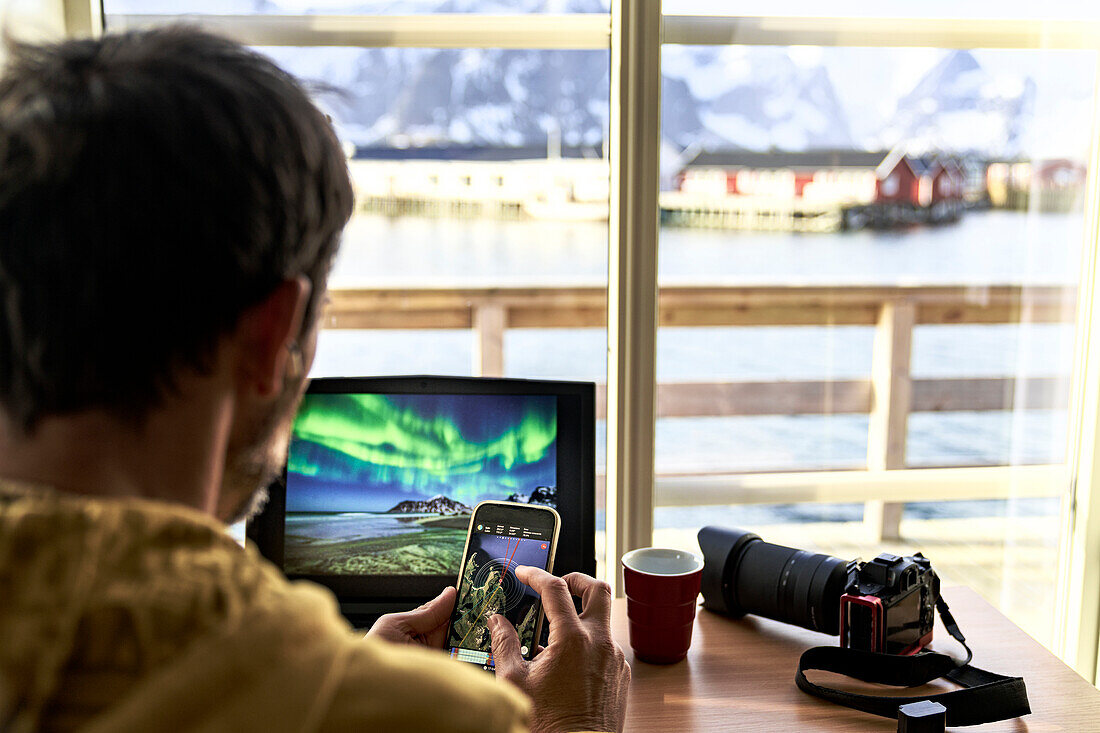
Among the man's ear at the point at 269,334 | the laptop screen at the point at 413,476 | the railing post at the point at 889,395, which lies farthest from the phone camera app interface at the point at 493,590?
the railing post at the point at 889,395

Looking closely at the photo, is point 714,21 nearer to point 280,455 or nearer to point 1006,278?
point 1006,278

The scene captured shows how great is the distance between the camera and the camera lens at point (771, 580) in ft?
3.86

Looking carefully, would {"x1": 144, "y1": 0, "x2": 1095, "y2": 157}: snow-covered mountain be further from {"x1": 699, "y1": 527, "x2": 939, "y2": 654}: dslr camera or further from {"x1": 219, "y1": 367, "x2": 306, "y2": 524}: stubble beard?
{"x1": 219, "y1": 367, "x2": 306, "y2": 524}: stubble beard

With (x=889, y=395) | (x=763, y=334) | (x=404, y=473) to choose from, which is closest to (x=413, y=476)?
(x=404, y=473)

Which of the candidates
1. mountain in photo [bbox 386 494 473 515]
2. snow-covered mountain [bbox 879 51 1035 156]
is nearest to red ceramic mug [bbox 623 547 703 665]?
mountain in photo [bbox 386 494 473 515]

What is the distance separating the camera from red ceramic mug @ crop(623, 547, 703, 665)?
1.14m

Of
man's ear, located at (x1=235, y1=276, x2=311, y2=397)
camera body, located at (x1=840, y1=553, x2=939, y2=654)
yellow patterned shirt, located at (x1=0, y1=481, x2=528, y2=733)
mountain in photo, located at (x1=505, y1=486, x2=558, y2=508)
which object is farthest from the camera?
mountain in photo, located at (x1=505, y1=486, x2=558, y2=508)

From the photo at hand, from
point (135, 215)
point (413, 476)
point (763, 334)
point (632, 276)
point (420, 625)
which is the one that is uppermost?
point (135, 215)

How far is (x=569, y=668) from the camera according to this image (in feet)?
2.98

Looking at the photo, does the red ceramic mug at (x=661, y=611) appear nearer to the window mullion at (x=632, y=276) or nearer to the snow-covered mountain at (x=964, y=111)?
the window mullion at (x=632, y=276)

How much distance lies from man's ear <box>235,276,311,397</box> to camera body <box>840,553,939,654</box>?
844 mm

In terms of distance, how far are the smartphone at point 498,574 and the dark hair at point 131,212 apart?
0.64 metres

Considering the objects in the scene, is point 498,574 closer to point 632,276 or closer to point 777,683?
point 777,683

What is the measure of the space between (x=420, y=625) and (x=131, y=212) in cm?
70
